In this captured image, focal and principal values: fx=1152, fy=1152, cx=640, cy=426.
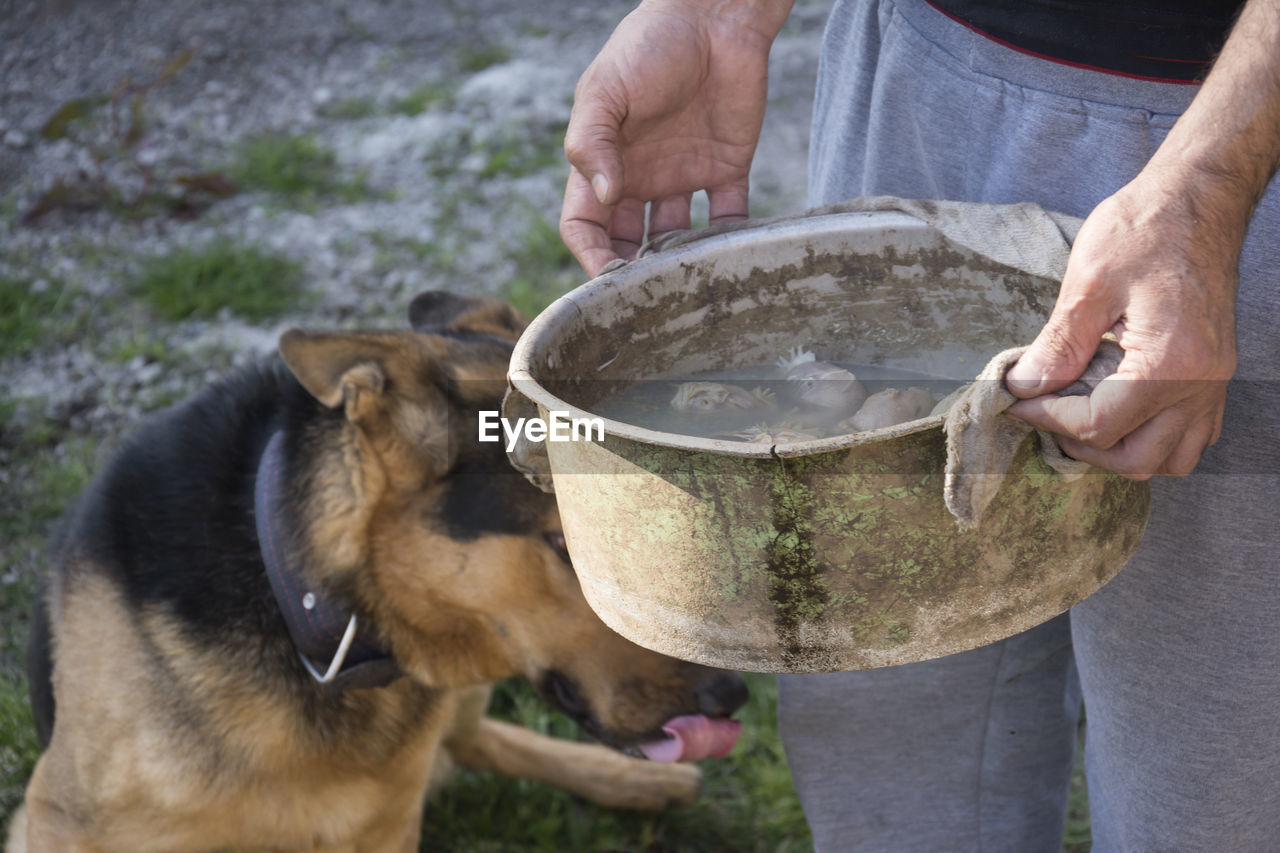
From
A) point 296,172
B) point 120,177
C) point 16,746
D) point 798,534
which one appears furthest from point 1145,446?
point 120,177

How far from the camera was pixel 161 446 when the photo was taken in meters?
2.85

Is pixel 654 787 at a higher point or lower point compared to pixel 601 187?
lower

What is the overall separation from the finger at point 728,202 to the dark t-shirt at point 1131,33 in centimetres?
68

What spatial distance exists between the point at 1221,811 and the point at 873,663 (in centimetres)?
89

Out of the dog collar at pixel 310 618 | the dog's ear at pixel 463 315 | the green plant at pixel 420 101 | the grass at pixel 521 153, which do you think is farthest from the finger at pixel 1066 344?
the green plant at pixel 420 101

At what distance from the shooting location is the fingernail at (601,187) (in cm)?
205

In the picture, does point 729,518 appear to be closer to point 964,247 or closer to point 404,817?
point 964,247

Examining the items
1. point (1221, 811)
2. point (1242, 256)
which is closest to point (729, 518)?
point (1242, 256)

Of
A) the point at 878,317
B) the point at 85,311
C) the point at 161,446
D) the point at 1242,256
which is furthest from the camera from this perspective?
the point at 85,311

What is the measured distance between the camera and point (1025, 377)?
4.39 ft

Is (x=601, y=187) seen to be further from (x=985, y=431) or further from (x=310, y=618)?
(x=310, y=618)

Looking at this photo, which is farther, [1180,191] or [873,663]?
[873,663]

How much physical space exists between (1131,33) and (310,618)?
1.99m

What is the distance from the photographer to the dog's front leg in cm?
337
